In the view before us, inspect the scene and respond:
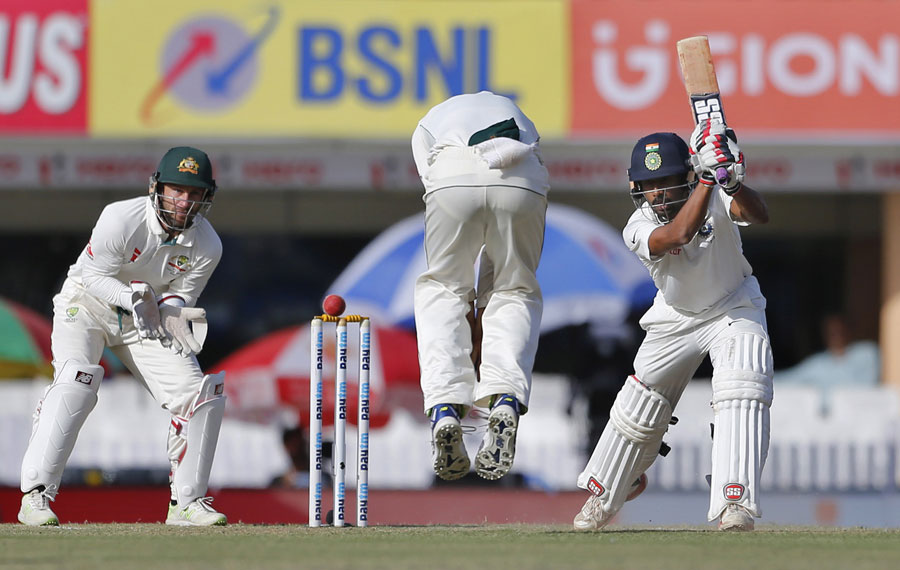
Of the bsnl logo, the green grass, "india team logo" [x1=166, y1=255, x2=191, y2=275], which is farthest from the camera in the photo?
the bsnl logo

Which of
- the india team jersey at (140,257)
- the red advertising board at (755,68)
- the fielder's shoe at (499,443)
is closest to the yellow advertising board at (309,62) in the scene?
the red advertising board at (755,68)

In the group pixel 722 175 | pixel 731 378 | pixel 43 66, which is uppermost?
pixel 43 66

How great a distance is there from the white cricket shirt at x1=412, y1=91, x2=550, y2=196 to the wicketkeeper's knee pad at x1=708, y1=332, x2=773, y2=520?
102cm

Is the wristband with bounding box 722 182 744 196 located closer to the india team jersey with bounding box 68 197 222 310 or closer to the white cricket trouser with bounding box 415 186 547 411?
the white cricket trouser with bounding box 415 186 547 411

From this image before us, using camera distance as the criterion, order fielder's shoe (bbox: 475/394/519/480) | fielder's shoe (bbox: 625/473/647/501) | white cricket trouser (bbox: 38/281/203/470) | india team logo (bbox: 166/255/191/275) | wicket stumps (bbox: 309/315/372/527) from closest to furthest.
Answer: fielder's shoe (bbox: 475/394/519/480), wicket stumps (bbox: 309/315/372/527), fielder's shoe (bbox: 625/473/647/501), white cricket trouser (bbox: 38/281/203/470), india team logo (bbox: 166/255/191/275)

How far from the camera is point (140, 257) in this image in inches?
272

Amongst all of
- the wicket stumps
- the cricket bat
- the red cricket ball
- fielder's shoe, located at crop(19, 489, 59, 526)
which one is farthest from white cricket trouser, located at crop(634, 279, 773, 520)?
fielder's shoe, located at crop(19, 489, 59, 526)

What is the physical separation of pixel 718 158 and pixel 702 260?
0.54 m

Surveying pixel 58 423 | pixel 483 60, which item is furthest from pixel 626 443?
pixel 483 60

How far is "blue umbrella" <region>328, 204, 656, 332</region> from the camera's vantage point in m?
11.6

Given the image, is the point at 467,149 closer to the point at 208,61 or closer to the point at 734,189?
the point at 734,189

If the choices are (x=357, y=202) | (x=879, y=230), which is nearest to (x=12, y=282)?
(x=357, y=202)

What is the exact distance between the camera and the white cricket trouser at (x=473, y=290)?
20.0 feet

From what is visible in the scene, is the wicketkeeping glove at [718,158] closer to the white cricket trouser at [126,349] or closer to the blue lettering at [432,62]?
the white cricket trouser at [126,349]
